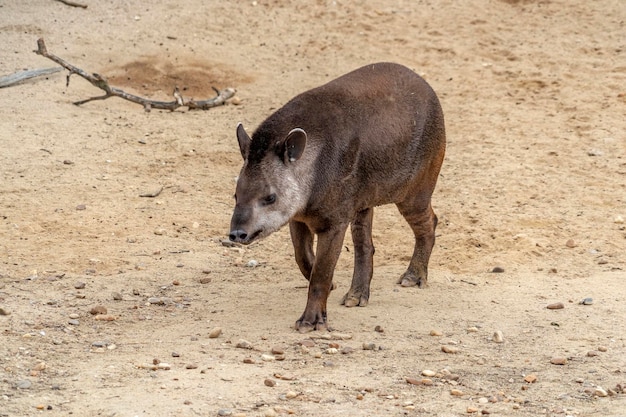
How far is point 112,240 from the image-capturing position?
939 centimetres

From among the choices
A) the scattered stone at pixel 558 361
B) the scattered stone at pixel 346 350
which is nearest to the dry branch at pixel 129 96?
the scattered stone at pixel 346 350

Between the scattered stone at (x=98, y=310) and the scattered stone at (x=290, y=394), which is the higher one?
the scattered stone at (x=290, y=394)

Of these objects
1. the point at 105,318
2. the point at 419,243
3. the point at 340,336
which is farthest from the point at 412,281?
the point at 105,318

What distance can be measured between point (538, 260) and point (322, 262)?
7.99ft

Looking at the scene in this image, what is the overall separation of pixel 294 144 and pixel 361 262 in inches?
56.7

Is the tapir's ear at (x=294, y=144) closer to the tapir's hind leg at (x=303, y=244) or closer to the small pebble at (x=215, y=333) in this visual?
the tapir's hind leg at (x=303, y=244)

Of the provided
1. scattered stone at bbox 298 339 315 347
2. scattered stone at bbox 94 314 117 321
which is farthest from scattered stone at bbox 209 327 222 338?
scattered stone at bbox 94 314 117 321

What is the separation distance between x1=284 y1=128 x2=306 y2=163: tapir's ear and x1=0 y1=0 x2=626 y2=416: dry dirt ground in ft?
3.98

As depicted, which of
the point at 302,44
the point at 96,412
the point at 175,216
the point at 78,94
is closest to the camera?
the point at 96,412

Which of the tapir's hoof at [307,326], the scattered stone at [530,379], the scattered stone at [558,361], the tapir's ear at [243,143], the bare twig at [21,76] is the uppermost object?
the tapir's ear at [243,143]

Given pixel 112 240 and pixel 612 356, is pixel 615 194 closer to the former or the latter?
pixel 612 356

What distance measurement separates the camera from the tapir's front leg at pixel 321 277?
7672 millimetres

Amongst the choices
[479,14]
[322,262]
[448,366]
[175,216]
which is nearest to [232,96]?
[175,216]

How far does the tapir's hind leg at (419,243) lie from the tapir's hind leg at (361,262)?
398 millimetres
